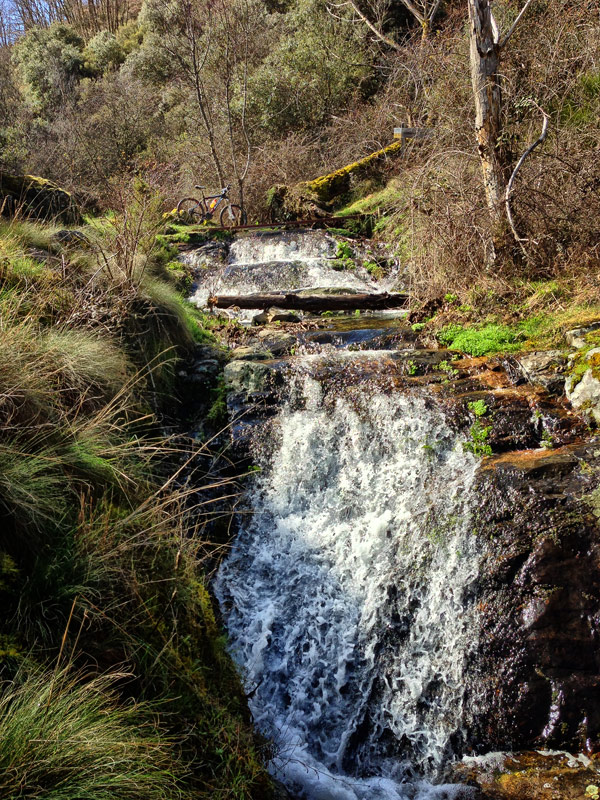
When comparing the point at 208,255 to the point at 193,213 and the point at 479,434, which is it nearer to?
the point at 193,213

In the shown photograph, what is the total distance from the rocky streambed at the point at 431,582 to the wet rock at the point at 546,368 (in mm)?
20

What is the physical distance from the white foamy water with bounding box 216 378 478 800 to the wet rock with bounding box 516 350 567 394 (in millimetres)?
1043

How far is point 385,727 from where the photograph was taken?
3619 millimetres

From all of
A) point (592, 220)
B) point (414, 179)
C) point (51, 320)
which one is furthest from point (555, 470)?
point (414, 179)

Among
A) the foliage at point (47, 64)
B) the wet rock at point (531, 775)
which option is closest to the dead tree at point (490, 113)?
the wet rock at point (531, 775)

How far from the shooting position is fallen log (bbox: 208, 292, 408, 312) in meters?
8.13

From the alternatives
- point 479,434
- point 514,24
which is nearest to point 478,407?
point 479,434

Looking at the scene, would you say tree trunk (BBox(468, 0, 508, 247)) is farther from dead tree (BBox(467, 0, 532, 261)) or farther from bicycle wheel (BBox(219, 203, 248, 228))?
bicycle wheel (BBox(219, 203, 248, 228))

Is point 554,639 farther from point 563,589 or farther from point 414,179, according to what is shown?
point 414,179

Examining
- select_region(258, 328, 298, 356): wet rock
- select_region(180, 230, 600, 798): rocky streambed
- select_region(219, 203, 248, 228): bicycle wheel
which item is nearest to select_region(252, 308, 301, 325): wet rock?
select_region(258, 328, 298, 356): wet rock

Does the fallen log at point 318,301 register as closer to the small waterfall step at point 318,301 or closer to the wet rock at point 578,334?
the small waterfall step at point 318,301

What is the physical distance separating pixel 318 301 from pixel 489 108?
10.7 feet

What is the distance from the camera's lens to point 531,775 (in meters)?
3.20

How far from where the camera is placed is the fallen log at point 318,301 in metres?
8.13
